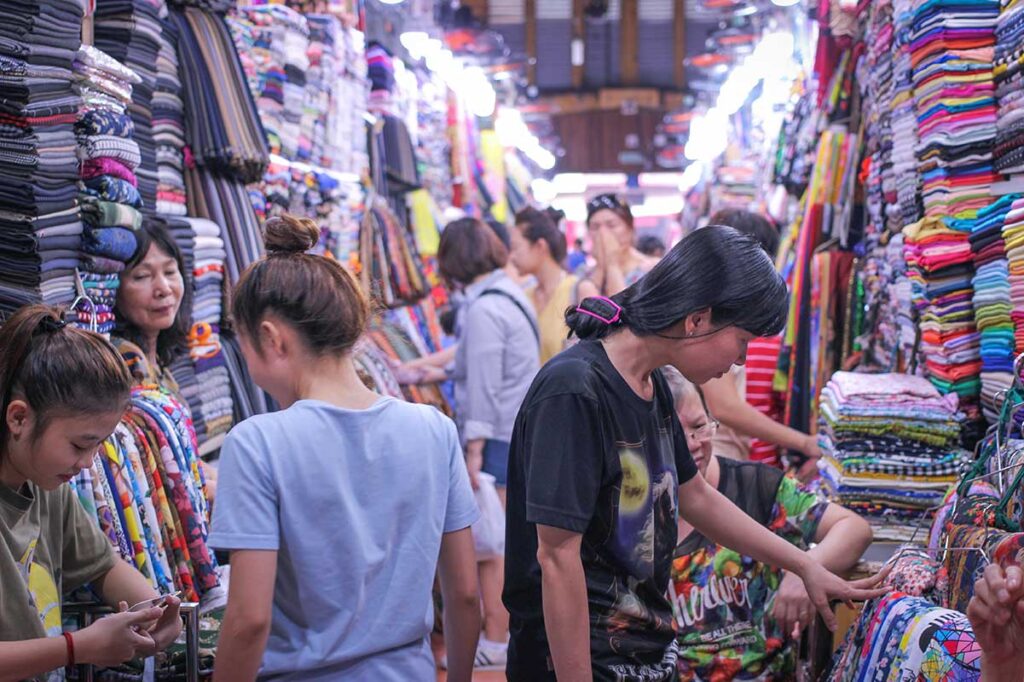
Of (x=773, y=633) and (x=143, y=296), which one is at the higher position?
(x=143, y=296)

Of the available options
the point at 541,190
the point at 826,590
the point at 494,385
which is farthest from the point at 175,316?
the point at 541,190

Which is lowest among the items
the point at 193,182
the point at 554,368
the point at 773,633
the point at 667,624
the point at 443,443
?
the point at 773,633

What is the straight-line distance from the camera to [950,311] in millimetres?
3350

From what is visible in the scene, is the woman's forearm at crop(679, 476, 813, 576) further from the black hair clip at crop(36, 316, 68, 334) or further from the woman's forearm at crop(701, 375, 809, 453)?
the woman's forearm at crop(701, 375, 809, 453)

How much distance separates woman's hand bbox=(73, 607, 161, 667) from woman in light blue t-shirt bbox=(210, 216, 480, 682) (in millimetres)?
244

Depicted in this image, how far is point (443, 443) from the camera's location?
6.95 ft

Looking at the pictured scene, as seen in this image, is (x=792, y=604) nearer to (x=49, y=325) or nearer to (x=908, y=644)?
(x=908, y=644)

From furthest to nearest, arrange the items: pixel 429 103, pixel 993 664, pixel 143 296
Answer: pixel 429 103 → pixel 143 296 → pixel 993 664

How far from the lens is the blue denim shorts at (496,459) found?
4941mm

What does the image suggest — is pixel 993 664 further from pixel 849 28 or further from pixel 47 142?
pixel 849 28

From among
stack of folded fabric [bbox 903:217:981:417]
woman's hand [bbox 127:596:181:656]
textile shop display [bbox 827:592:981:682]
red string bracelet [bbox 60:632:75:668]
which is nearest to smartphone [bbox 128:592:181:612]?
woman's hand [bbox 127:596:181:656]

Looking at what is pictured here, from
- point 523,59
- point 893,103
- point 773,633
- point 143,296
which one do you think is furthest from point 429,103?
point 773,633

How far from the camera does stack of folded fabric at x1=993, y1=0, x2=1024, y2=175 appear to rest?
3.05 metres

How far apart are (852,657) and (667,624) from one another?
0.57m
